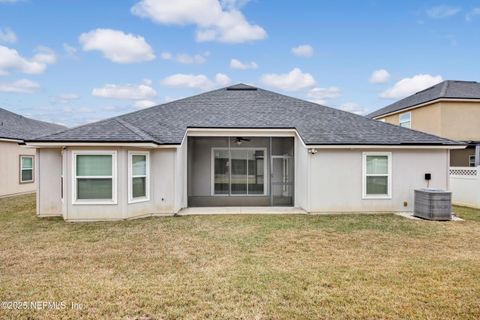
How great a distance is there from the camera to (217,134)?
1255 cm

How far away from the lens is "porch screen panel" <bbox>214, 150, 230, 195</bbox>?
16.8 metres

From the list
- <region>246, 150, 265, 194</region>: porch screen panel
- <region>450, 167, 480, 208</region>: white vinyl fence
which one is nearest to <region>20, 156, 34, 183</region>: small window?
<region>246, 150, 265, 194</region>: porch screen panel

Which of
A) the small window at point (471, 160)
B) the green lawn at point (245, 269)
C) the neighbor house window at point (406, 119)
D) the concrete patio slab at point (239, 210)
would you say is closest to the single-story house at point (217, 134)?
the concrete patio slab at point (239, 210)

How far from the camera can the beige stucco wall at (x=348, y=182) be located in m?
11.3

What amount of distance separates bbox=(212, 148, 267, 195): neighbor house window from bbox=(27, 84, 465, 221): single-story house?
2.00 meters

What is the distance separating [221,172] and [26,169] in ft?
38.1

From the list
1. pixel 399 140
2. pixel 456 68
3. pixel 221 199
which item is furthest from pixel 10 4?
pixel 456 68

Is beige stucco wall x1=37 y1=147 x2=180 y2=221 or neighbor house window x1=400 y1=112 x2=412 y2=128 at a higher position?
neighbor house window x1=400 y1=112 x2=412 y2=128

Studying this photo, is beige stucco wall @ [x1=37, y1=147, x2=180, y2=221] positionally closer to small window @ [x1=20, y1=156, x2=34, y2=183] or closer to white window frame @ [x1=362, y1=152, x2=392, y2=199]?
white window frame @ [x1=362, y1=152, x2=392, y2=199]

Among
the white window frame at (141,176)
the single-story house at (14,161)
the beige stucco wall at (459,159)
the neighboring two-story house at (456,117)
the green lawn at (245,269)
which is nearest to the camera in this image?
the green lawn at (245,269)

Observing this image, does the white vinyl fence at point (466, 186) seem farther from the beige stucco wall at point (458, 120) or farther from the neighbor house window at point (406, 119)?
the neighbor house window at point (406, 119)

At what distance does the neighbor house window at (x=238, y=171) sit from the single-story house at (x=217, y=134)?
A: 2.00 meters

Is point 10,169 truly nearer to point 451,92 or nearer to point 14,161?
point 14,161

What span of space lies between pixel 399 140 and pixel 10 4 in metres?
19.8
